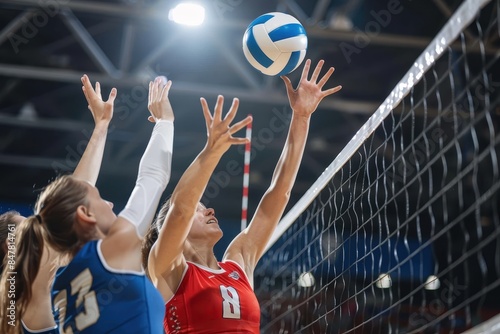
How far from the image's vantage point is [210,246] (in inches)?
139

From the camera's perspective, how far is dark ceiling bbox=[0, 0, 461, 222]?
7.67 metres

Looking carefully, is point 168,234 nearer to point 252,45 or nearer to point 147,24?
point 252,45

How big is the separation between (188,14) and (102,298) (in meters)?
5.60

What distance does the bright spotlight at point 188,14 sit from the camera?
24.3ft

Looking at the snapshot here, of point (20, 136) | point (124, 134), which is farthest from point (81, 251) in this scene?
point (20, 136)

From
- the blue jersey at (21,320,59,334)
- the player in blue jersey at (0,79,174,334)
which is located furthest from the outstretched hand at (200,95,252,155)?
the blue jersey at (21,320,59,334)

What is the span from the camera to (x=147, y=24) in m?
7.48

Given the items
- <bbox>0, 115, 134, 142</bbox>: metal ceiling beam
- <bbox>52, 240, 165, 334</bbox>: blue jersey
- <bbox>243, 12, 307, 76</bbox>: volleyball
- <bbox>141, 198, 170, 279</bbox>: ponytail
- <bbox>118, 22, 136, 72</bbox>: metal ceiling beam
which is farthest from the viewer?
<bbox>0, 115, 134, 142</bbox>: metal ceiling beam

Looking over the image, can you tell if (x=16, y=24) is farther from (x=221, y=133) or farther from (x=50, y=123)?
(x=221, y=133)

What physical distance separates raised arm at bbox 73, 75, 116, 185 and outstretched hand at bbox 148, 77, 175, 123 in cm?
40

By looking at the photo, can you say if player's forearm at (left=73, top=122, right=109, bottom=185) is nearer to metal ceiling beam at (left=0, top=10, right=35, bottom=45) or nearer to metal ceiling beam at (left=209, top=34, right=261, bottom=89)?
metal ceiling beam at (left=209, top=34, right=261, bottom=89)

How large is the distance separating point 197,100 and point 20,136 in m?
3.17

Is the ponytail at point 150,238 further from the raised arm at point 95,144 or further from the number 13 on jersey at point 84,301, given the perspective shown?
the number 13 on jersey at point 84,301

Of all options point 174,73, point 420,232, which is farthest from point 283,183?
point 174,73
